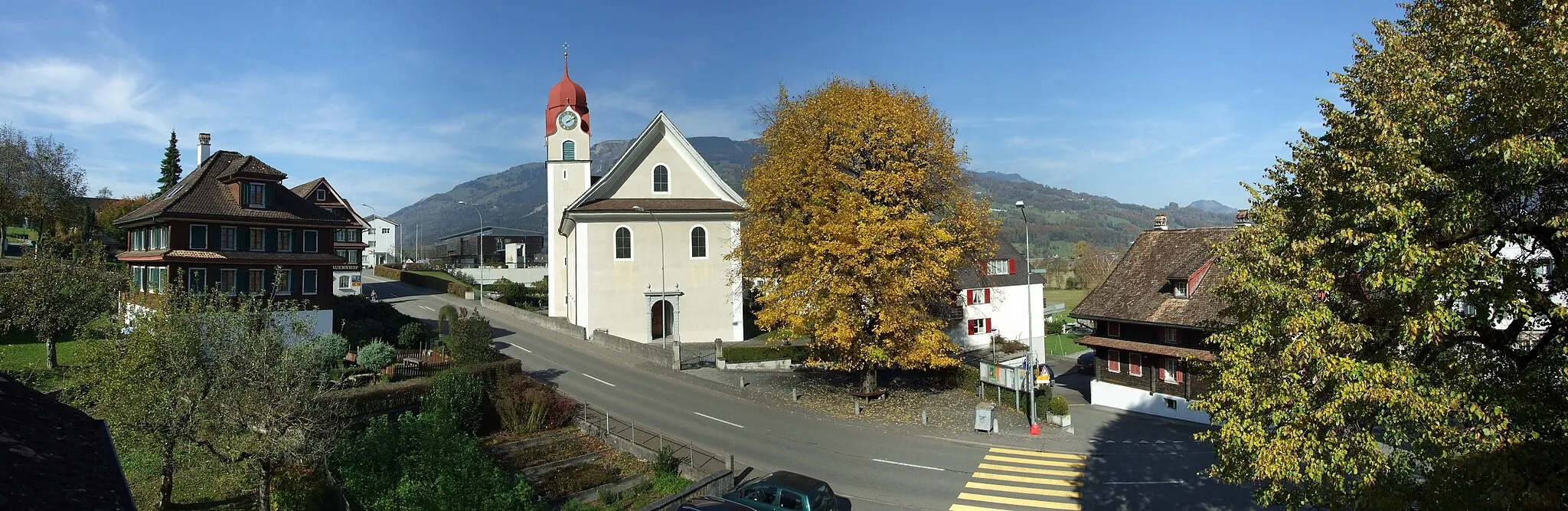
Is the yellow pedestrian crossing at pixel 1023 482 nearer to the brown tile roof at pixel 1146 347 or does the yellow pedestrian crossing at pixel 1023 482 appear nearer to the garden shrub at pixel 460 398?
the brown tile roof at pixel 1146 347

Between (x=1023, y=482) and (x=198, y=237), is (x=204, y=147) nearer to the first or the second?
(x=198, y=237)

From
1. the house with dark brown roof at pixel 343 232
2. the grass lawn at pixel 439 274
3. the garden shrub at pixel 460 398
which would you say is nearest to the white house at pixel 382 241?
the grass lawn at pixel 439 274

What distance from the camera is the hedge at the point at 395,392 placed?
20.2 m

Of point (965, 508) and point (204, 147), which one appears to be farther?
point (204, 147)

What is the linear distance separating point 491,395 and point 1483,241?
2346 cm

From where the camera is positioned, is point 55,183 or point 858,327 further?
point 55,183

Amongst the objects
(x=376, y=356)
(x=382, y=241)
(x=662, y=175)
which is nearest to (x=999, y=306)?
(x=662, y=175)

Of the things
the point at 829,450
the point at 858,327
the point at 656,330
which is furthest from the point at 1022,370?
the point at 656,330

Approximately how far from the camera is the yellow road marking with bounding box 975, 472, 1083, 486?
19172 mm

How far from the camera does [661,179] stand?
A: 3897 centimetres

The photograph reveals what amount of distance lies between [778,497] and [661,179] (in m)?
26.1

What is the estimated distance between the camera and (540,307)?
54.6 metres

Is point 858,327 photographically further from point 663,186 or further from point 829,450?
point 663,186

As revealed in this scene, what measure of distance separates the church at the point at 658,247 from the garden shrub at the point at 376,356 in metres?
12.4
